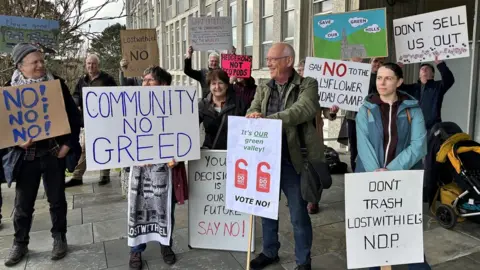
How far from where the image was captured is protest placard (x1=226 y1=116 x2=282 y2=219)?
302cm

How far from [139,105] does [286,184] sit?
53.1 inches

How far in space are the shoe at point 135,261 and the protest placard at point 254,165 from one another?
975 millimetres

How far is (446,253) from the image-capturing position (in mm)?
3738

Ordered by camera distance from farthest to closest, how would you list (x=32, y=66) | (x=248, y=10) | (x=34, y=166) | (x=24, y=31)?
(x=248, y=10) < (x=24, y=31) < (x=34, y=166) < (x=32, y=66)

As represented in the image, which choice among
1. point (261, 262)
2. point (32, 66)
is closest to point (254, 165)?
point (261, 262)

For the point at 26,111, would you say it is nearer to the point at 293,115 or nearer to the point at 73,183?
the point at 293,115

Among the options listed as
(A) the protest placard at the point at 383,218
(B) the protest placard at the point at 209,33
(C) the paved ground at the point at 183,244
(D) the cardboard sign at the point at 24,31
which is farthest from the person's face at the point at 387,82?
(D) the cardboard sign at the point at 24,31

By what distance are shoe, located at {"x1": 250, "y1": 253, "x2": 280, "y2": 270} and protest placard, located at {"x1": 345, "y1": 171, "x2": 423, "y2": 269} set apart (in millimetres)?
1059

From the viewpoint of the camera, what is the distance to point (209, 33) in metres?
7.45

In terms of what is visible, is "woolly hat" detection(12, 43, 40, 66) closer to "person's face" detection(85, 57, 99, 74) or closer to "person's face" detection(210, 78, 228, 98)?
"person's face" detection(210, 78, 228, 98)

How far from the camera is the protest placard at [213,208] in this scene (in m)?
3.75

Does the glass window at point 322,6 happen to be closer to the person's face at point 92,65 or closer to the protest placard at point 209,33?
the protest placard at point 209,33

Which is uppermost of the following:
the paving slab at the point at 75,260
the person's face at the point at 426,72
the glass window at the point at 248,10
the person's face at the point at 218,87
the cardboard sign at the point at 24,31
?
the glass window at the point at 248,10

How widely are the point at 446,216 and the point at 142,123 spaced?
3.24 meters
